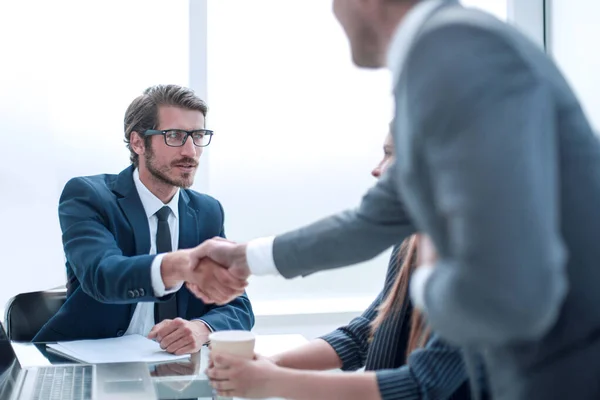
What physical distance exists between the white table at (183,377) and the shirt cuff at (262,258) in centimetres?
27

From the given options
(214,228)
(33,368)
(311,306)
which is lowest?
(311,306)

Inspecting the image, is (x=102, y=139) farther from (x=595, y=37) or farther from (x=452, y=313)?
(x=452, y=313)

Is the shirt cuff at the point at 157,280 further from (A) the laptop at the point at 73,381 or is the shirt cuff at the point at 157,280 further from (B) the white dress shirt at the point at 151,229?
(A) the laptop at the point at 73,381

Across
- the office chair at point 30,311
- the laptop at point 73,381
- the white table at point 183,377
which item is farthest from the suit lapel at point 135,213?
the laptop at point 73,381

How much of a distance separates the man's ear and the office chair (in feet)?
2.11

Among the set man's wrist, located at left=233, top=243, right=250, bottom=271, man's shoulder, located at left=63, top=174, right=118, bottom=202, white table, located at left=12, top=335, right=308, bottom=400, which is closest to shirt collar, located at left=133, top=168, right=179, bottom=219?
man's shoulder, located at left=63, top=174, right=118, bottom=202

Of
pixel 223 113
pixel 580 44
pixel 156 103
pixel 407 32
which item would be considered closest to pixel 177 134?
pixel 156 103

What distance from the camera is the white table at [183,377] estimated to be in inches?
57.3

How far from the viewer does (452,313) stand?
705 mm

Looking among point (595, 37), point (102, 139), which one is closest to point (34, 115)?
point (102, 139)

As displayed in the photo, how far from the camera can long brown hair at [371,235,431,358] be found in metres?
1.40

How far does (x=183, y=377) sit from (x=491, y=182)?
1.08 metres

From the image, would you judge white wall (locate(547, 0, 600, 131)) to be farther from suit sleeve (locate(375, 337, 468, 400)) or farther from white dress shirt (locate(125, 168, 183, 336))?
suit sleeve (locate(375, 337, 468, 400))

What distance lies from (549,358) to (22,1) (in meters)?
3.29
